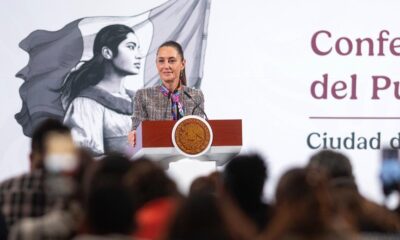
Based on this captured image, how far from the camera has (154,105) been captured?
8.38m

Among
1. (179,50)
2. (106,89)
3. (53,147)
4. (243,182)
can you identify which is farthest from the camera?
(106,89)

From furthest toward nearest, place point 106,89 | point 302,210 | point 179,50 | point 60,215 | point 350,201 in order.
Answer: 1. point 106,89
2. point 179,50
3. point 350,201
4. point 60,215
5. point 302,210

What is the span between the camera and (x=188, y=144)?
7.46 metres

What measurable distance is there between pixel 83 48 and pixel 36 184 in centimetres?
556

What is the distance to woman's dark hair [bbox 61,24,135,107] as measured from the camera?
9773mm

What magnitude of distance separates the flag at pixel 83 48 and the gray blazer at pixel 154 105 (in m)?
1.22

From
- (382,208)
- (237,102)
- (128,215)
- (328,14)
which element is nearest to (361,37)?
(328,14)

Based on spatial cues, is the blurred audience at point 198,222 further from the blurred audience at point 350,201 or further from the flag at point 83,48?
the flag at point 83,48

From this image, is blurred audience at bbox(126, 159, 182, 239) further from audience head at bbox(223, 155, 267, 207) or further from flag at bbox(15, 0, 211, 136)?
flag at bbox(15, 0, 211, 136)

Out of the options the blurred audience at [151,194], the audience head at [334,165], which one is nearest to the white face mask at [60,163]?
the blurred audience at [151,194]

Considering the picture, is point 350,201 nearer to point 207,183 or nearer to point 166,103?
point 207,183

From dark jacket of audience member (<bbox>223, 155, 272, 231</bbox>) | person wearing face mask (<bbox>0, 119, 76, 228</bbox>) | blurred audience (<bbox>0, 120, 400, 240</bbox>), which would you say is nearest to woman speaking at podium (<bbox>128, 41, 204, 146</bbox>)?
blurred audience (<bbox>0, 120, 400, 240</bbox>)

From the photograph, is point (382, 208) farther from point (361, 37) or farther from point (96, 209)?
point (361, 37)

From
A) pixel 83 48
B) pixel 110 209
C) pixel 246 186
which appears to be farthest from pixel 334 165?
pixel 83 48
